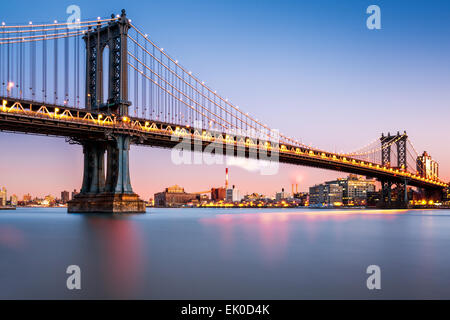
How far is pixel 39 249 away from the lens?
49.2 feet

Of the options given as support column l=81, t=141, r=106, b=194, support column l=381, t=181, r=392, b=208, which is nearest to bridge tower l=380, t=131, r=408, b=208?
support column l=381, t=181, r=392, b=208

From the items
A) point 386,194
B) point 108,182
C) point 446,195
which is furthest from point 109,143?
point 446,195

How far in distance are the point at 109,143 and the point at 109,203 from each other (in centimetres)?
717

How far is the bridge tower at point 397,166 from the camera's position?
350 ft

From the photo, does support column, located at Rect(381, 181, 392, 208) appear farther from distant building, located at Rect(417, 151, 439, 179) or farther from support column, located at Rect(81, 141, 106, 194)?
support column, located at Rect(81, 141, 106, 194)

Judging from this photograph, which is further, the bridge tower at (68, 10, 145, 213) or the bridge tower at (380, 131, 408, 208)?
the bridge tower at (380, 131, 408, 208)

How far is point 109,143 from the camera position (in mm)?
47719

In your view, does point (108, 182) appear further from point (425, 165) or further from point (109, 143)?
point (425, 165)

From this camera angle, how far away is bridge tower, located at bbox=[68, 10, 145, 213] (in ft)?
Result: 147

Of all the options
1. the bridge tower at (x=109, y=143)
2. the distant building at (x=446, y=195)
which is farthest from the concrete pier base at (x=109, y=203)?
the distant building at (x=446, y=195)

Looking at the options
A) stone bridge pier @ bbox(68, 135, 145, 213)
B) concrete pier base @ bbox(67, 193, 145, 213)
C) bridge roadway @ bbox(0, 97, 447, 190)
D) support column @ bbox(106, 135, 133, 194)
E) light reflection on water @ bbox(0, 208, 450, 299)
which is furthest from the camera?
support column @ bbox(106, 135, 133, 194)

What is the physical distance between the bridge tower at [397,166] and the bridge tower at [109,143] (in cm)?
7506
